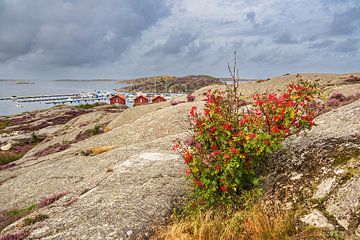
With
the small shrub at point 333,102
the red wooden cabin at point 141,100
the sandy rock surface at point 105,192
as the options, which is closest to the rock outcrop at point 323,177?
the sandy rock surface at point 105,192

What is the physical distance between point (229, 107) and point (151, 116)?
72.0 ft

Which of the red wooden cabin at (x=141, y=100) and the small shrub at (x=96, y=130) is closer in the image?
the small shrub at (x=96, y=130)

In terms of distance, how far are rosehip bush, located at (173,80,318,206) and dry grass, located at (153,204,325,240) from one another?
2.39ft

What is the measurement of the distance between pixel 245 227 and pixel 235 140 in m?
2.17

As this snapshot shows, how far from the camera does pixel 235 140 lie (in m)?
7.93

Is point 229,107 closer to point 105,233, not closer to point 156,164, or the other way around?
point 105,233

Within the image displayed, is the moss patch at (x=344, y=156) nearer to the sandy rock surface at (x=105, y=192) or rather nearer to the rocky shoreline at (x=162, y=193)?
the rocky shoreline at (x=162, y=193)

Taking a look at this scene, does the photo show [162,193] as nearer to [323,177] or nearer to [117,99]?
[323,177]

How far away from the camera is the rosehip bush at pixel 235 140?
8.13 metres

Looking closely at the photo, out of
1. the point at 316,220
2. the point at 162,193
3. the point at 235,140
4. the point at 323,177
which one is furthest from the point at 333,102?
the point at 316,220

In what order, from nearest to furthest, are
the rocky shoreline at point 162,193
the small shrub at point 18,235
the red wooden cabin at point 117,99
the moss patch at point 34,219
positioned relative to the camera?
the rocky shoreline at point 162,193
the small shrub at point 18,235
the moss patch at point 34,219
the red wooden cabin at point 117,99

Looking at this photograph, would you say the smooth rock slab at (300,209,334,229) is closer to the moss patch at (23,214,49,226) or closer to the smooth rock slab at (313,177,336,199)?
the smooth rock slab at (313,177,336,199)

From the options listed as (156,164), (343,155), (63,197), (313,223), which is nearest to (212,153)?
(313,223)

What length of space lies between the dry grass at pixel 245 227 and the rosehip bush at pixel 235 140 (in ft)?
2.39
